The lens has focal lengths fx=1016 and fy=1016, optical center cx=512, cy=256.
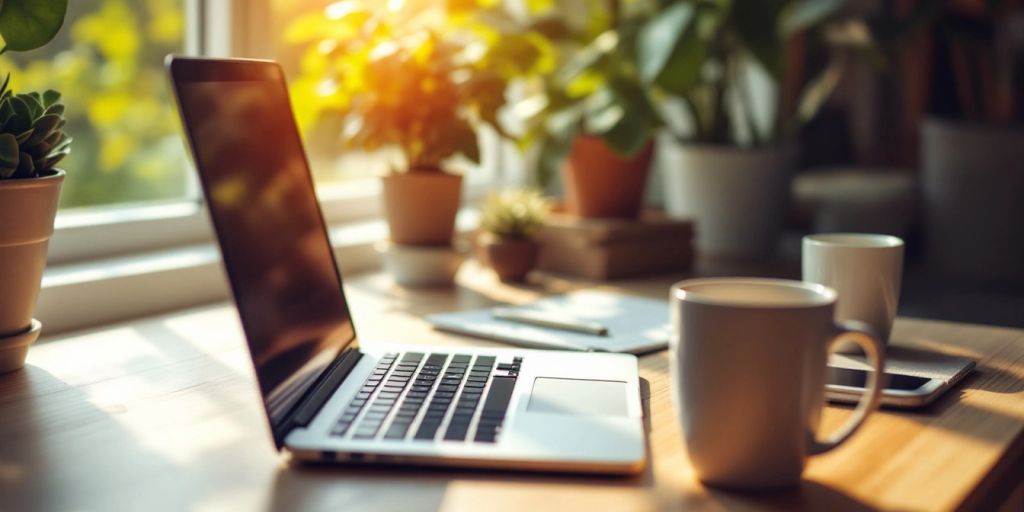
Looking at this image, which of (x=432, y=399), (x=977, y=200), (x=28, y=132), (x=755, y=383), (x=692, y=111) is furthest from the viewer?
(x=977, y=200)

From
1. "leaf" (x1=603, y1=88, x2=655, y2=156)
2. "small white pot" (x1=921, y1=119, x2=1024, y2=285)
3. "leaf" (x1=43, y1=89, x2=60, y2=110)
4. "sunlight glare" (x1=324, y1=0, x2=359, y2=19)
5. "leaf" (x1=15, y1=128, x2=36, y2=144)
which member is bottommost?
"small white pot" (x1=921, y1=119, x2=1024, y2=285)

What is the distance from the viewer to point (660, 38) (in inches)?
61.0

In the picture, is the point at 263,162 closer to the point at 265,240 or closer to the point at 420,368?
the point at 265,240

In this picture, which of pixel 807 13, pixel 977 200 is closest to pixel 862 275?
pixel 807 13

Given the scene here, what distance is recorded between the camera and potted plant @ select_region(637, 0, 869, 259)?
1.57 m

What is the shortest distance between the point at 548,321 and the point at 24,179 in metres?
0.52

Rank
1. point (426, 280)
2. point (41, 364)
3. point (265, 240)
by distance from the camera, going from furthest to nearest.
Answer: point (426, 280), point (41, 364), point (265, 240)

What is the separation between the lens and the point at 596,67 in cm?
165

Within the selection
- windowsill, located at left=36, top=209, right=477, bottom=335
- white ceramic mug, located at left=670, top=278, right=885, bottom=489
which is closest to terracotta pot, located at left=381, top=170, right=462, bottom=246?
windowsill, located at left=36, top=209, right=477, bottom=335

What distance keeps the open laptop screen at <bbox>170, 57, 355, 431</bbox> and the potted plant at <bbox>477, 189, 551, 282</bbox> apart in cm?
51

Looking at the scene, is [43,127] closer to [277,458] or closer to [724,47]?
[277,458]

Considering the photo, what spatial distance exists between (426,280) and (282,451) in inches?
28.1

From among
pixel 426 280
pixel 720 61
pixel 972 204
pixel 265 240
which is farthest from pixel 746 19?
pixel 265 240

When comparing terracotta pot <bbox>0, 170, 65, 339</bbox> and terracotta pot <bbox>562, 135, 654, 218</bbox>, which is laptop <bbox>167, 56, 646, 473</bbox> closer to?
terracotta pot <bbox>0, 170, 65, 339</bbox>
